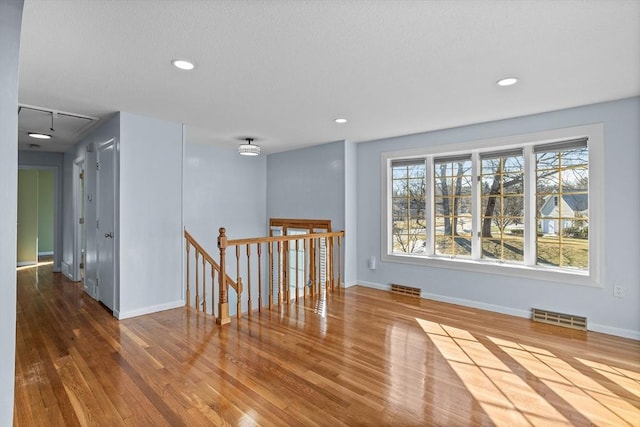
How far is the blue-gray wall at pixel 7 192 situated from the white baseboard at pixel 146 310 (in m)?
2.72

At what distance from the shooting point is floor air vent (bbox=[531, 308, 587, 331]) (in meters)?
3.42

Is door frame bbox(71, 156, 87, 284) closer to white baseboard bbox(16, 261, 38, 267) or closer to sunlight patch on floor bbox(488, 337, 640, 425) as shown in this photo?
white baseboard bbox(16, 261, 38, 267)

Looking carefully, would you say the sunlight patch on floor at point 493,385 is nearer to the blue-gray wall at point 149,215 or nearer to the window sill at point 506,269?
the window sill at point 506,269

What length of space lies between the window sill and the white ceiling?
1780mm

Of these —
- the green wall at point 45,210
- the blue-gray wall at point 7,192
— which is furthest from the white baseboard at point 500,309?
the green wall at point 45,210

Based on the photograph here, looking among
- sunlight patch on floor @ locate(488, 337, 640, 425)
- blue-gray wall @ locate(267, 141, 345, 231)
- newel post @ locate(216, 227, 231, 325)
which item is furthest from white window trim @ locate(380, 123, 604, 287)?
newel post @ locate(216, 227, 231, 325)

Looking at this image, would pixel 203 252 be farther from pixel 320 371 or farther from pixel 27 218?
pixel 27 218

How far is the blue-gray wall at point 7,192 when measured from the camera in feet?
3.80

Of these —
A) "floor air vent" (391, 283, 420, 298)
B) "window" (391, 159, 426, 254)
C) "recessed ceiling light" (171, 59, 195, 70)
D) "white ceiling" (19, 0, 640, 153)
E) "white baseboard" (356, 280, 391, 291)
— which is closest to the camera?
"white ceiling" (19, 0, 640, 153)

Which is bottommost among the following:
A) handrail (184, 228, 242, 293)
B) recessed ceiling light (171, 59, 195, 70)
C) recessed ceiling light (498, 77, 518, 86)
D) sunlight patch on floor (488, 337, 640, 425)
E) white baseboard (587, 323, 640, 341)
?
sunlight patch on floor (488, 337, 640, 425)

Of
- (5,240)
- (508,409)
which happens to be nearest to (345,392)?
(508,409)

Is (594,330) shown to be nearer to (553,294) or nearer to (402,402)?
(553,294)

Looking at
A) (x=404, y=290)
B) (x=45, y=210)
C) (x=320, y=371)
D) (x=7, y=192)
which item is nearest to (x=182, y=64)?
(x=7, y=192)

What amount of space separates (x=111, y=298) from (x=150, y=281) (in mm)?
501
